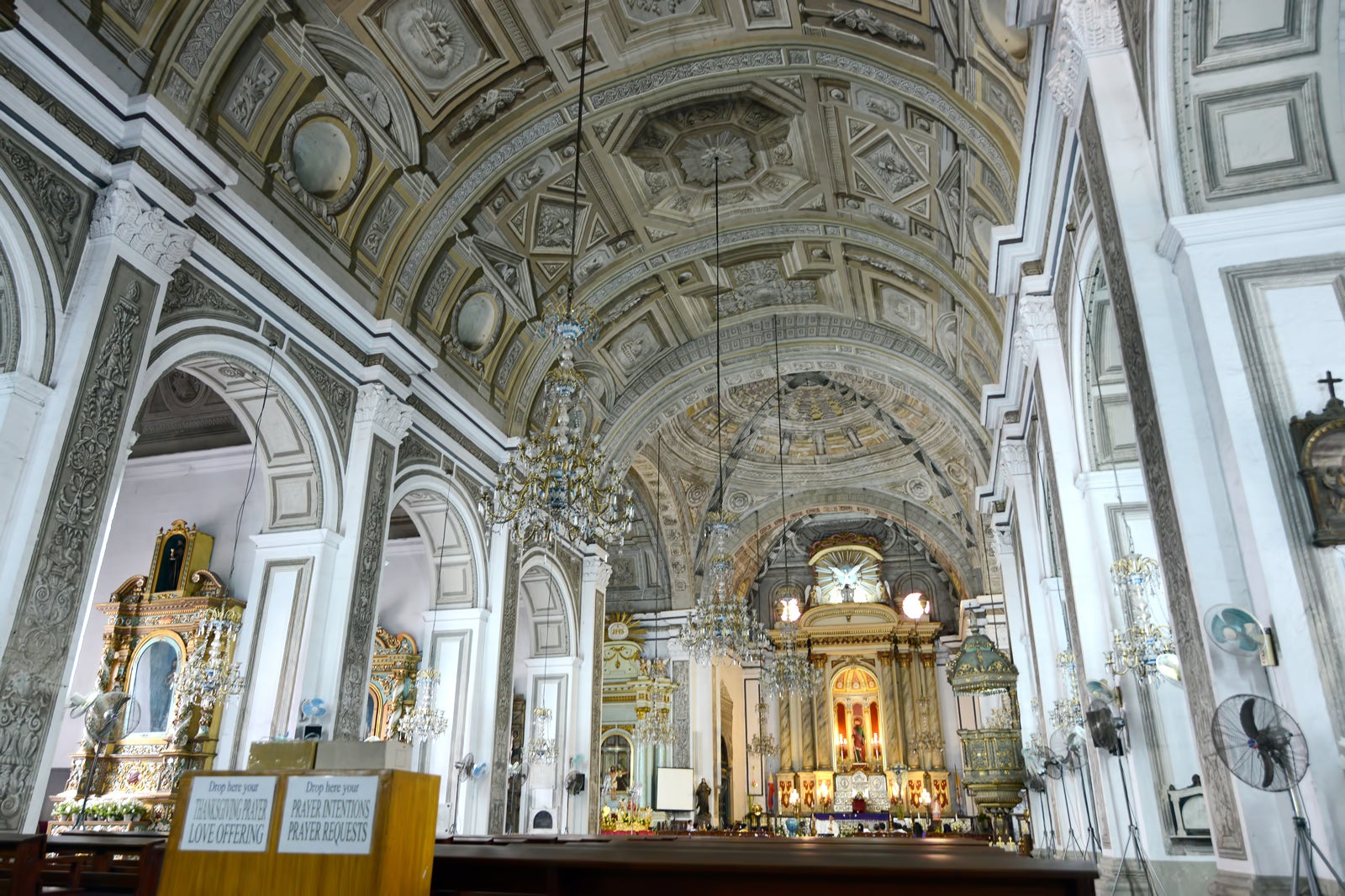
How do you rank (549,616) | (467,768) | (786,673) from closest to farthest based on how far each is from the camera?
(467,768)
(549,616)
(786,673)

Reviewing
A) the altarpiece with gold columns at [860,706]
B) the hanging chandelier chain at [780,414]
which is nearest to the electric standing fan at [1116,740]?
the hanging chandelier chain at [780,414]

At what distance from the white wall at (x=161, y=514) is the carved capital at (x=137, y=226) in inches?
189

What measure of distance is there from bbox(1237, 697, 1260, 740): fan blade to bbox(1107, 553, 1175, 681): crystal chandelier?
221 cm

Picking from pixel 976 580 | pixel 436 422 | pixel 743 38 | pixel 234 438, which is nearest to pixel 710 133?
pixel 743 38

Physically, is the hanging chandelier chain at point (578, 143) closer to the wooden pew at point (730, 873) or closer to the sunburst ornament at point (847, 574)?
the wooden pew at point (730, 873)

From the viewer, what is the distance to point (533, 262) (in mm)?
11945

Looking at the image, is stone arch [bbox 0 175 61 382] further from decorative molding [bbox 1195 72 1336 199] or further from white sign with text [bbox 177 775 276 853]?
decorative molding [bbox 1195 72 1336 199]

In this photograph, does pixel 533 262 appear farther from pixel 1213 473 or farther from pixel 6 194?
pixel 1213 473

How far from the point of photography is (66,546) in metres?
6.03

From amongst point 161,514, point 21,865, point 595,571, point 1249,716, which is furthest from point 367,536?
point 1249,716

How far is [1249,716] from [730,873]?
7.16ft

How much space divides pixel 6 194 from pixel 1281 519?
25.0 feet

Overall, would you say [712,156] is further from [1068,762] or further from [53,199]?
[1068,762]

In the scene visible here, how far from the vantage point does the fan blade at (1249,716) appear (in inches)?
141
